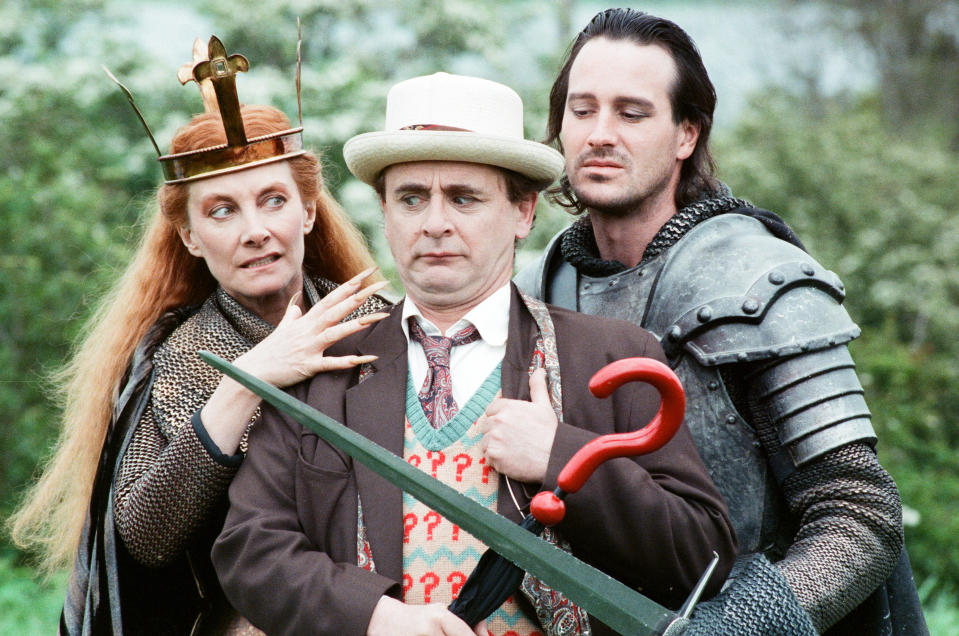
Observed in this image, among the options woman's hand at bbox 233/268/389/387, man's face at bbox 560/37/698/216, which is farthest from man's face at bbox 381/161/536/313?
man's face at bbox 560/37/698/216

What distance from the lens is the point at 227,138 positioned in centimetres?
269

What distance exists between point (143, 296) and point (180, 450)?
64 centimetres

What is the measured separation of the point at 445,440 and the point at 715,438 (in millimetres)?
737

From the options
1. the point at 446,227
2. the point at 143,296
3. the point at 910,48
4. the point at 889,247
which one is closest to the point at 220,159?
the point at 143,296

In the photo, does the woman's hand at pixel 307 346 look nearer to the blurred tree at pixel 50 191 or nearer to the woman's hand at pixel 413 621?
the woman's hand at pixel 413 621

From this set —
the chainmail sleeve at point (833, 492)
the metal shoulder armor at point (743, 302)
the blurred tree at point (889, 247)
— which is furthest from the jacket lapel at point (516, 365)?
the blurred tree at point (889, 247)

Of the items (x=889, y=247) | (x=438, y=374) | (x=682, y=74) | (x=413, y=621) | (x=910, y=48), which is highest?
(x=910, y=48)

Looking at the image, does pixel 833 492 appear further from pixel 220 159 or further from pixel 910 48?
pixel 910 48

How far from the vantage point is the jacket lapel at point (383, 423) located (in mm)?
2148

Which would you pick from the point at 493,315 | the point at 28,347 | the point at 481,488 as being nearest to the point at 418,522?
the point at 481,488

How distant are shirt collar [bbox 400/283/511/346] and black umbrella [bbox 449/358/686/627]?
15.9 inches

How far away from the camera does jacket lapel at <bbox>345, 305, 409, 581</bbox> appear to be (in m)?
2.15

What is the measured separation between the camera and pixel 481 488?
2188 millimetres

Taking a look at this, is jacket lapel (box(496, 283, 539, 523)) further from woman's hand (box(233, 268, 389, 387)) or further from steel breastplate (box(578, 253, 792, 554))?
steel breastplate (box(578, 253, 792, 554))
